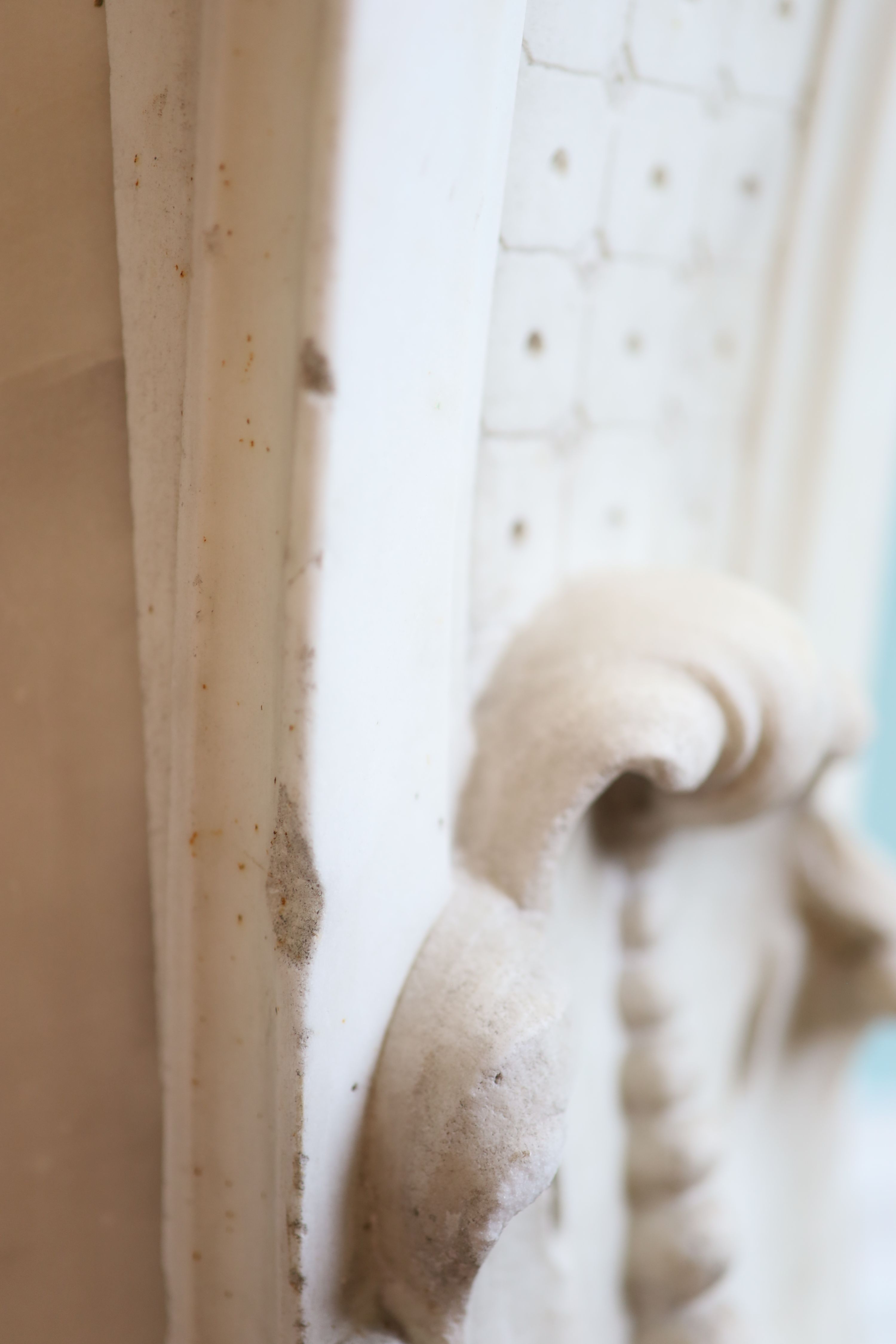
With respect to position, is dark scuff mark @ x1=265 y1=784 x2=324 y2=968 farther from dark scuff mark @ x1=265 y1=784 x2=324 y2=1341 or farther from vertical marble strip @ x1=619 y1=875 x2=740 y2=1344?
vertical marble strip @ x1=619 y1=875 x2=740 y2=1344

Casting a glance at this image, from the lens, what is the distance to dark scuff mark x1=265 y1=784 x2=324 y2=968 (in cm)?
37

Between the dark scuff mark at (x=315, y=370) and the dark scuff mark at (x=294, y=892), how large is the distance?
0.13 m

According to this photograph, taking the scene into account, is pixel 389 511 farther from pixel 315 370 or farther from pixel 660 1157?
pixel 660 1157

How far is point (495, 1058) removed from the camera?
390mm

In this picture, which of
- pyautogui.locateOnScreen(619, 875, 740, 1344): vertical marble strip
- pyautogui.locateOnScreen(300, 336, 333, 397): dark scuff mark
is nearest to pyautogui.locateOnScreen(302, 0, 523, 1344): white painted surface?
pyautogui.locateOnScreen(300, 336, 333, 397): dark scuff mark

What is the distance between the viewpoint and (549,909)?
1.49 ft

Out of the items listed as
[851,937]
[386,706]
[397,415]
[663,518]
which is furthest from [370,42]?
[851,937]

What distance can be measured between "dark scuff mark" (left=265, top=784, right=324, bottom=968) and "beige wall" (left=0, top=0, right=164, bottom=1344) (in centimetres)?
9

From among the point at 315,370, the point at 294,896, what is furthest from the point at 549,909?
the point at 315,370

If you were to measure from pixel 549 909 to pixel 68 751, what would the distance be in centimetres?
21

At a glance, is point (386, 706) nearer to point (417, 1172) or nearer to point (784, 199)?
Result: point (417, 1172)

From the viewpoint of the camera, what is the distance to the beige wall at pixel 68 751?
39 cm

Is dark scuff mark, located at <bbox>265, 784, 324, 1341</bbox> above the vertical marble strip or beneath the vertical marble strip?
above

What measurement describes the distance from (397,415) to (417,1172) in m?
0.27
